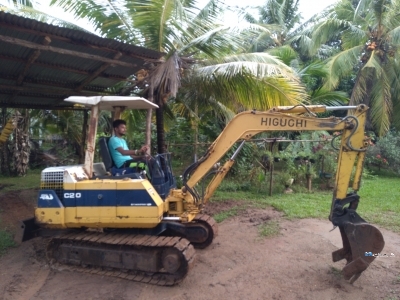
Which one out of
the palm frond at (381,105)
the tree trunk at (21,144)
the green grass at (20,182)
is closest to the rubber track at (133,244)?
the green grass at (20,182)

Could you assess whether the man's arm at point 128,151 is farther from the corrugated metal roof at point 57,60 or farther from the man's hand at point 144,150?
the corrugated metal roof at point 57,60

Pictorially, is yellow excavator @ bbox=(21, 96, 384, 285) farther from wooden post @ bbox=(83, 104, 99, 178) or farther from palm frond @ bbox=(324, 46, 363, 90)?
palm frond @ bbox=(324, 46, 363, 90)

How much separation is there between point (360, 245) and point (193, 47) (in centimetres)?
558

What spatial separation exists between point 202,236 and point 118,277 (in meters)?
1.52

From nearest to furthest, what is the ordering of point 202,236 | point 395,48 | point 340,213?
point 340,213 < point 202,236 < point 395,48

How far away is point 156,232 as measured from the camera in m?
→ 5.40

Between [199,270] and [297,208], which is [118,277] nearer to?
[199,270]

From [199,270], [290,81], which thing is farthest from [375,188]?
[199,270]

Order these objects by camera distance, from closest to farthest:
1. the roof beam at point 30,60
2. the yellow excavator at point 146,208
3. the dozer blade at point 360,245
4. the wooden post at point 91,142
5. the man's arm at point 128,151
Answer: the dozer blade at point 360,245, the yellow excavator at point 146,208, the wooden post at point 91,142, the man's arm at point 128,151, the roof beam at point 30,60

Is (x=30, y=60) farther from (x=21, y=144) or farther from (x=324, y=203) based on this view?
(x=21, y=144)

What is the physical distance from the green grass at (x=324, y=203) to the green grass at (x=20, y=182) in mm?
5972

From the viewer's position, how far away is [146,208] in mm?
4977

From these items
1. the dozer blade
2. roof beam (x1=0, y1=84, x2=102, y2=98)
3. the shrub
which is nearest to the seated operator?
the dozer blade

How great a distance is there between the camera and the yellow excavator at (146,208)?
15.6 feet
